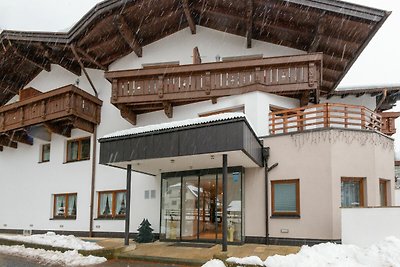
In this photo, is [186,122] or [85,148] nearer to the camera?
[186,122]

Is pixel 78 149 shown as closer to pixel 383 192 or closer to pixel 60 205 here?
pixel 60 205

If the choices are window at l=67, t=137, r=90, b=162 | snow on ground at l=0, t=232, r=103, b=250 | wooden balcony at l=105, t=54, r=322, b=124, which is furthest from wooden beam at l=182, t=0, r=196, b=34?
snow on ground at l=0, t=232, r=103, b=250

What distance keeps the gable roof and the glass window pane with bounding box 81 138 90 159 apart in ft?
10.9

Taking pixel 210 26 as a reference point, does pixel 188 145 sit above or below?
below

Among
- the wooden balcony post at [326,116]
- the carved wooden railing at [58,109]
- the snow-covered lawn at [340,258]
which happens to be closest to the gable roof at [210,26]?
the carved wooden railing at [58,109]

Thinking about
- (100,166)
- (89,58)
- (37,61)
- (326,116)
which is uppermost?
(37,61)

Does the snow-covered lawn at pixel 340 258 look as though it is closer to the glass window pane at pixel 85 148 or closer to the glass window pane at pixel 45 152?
the glass window pane at pixel 85 148

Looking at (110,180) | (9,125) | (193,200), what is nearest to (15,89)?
(9,125)

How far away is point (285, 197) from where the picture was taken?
43.9 ft

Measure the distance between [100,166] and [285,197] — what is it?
823 cm

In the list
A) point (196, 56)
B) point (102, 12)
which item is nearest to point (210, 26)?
point (196, 56)

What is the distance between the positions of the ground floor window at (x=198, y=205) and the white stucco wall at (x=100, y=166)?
1.18 m

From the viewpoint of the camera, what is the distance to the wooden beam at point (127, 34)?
53.2 ft

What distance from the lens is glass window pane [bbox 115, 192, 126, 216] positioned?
56.4 ft
